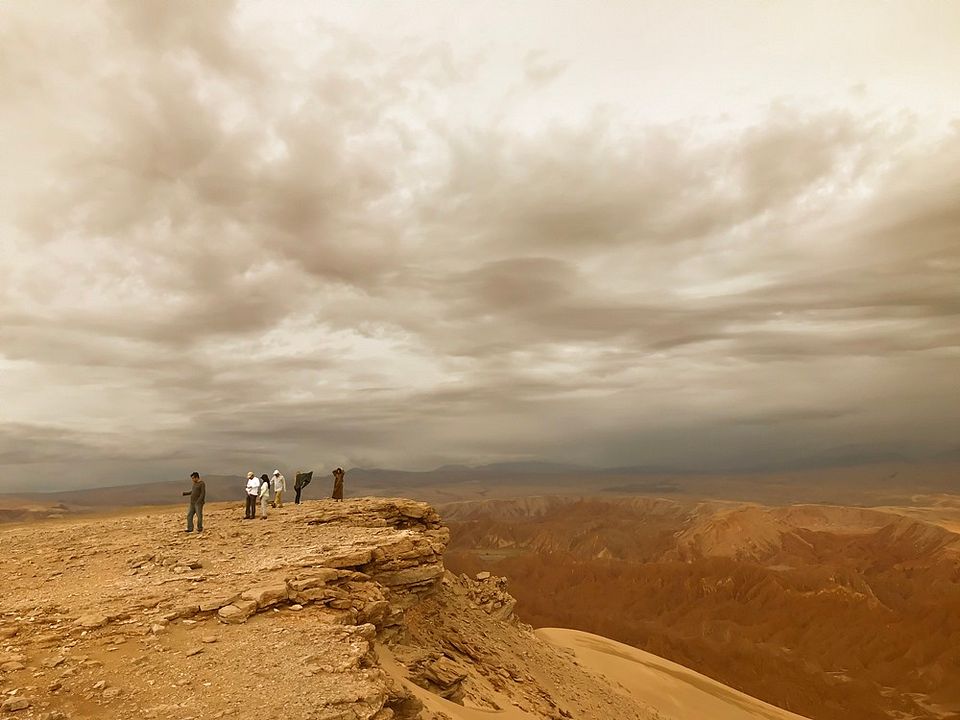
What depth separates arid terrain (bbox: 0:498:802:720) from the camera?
888 centimetres

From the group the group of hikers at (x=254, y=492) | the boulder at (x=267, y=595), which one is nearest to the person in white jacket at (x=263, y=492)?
the group of hikers at (x=254, y=492)

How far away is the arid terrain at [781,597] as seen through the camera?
59.1 m

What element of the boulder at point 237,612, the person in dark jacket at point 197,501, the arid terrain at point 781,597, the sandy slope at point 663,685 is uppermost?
the person in dark jacket at point 197,501

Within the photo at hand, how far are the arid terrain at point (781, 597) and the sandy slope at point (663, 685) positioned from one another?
921 inches

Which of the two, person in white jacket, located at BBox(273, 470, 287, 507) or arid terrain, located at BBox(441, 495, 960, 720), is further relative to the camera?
arid terrain, located at BBox(441, 495, 960, 720)

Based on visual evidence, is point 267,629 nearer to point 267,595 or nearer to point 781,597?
point 267,595

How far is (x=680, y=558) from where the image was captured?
4875 inches

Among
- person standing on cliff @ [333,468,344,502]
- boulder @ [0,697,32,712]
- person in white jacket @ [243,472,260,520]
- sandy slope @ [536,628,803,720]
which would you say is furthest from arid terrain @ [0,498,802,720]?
sandy slope @ [536,628,803,720]

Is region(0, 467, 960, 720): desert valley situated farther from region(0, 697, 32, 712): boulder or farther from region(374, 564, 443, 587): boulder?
region(0, 697, 32, 712): boulder

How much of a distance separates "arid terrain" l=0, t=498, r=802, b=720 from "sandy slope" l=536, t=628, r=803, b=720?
505 centimetres

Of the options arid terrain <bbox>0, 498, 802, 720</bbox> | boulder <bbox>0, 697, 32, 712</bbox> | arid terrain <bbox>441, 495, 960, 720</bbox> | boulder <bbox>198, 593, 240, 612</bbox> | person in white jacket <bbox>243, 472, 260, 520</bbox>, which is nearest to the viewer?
boulder <bbox>0, 697, 32, 712</bbox>

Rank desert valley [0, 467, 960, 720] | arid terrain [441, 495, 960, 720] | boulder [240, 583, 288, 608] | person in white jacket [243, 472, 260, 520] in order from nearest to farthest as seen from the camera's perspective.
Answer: desert valley [0, 467, 960, 720], boulder [240, 583, 288, 608], person in white jacket [243, 472, 260, 520], arid terrain [441, 495, 960, 720]

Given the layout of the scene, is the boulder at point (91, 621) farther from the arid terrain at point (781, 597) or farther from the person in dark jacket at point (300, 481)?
the arid terrain at point (781, 597)

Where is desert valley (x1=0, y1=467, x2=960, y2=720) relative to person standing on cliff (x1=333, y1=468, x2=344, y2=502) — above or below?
below
